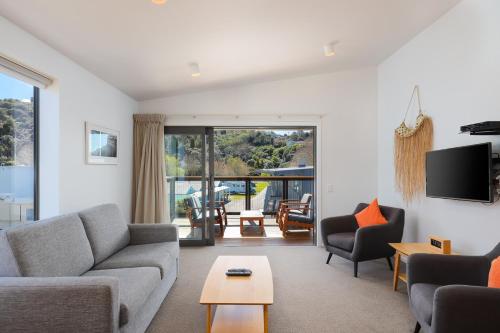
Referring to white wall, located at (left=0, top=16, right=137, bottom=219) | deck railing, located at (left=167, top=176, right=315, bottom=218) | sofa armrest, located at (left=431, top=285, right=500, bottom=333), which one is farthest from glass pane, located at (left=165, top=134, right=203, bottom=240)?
sofa armrest, located at (left=431, top=285, right=500, bottom=333)

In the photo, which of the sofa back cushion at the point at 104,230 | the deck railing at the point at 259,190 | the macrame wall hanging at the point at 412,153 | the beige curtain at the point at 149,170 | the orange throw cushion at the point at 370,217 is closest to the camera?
the sofa back cushion at the point at 104,230

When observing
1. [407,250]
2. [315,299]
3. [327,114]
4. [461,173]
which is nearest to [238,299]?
[315,299]

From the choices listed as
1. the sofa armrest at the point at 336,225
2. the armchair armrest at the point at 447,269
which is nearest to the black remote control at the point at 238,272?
the armchair armrest at the point at 447,269

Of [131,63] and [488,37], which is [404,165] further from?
[131,63]

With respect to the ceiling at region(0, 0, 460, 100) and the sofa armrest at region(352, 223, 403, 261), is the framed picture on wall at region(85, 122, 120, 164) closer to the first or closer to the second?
the ceiling at region(0, 0, 460, 100)

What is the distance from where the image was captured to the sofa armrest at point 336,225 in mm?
3754

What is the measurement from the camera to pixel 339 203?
4570 millimetres

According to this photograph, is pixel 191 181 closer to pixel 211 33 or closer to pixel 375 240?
pixel 211 33

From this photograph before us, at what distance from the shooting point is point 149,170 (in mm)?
4387

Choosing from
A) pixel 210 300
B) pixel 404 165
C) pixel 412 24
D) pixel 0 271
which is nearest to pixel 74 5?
pixel 0 271

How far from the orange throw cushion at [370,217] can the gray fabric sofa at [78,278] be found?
2426 mm

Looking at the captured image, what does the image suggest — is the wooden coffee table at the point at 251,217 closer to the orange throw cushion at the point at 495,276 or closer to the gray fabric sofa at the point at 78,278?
the gray fabric sofa at the point at 78,278

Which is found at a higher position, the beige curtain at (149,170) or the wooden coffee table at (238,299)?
the beige curtain at (149,170)

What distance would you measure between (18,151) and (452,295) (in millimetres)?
3410
